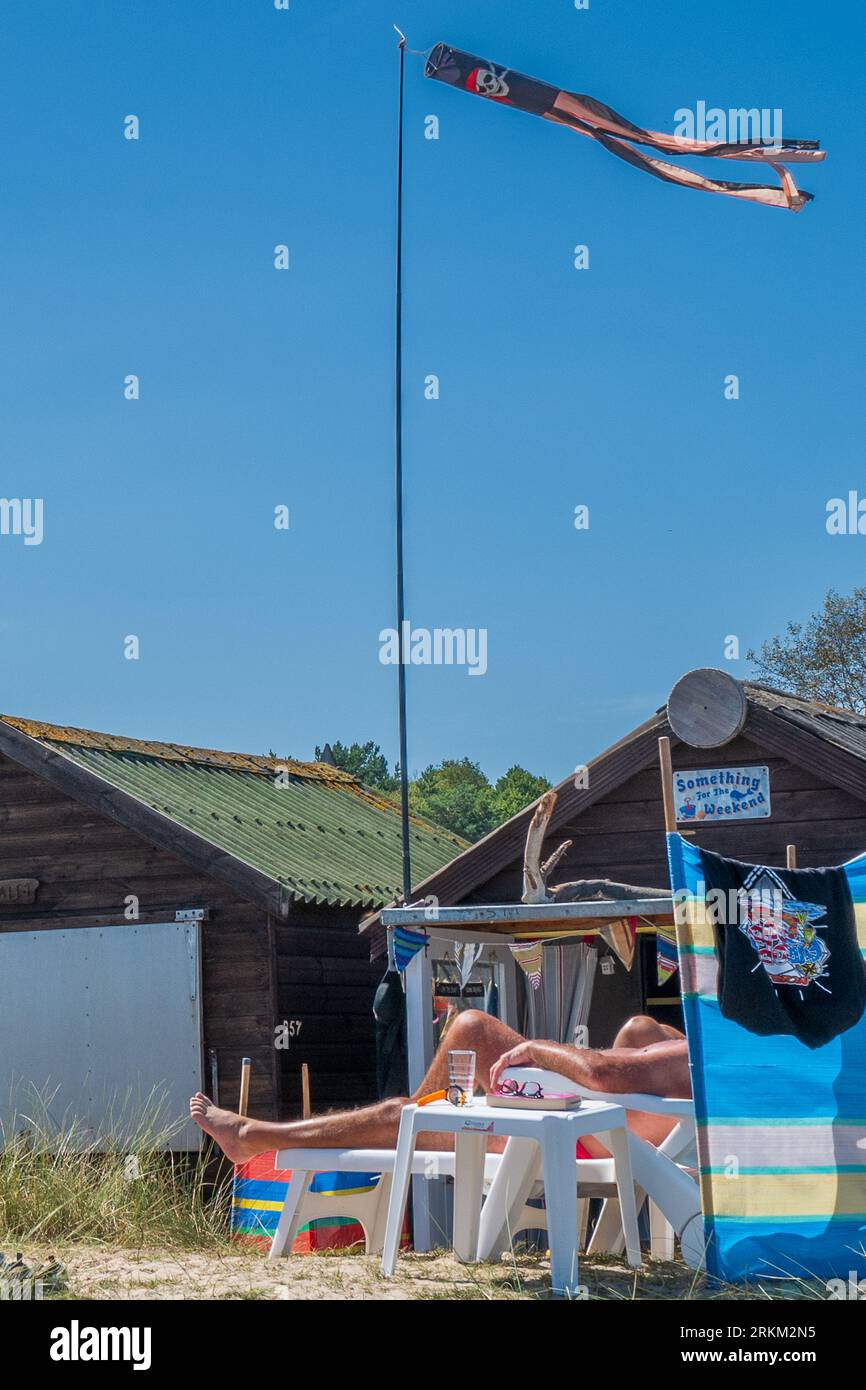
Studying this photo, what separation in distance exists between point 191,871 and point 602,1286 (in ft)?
23.7

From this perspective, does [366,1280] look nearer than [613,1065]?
Yes

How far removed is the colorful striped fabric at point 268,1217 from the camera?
376 inches

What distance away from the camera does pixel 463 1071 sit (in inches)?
277

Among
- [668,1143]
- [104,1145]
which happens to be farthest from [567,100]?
[104,1145]

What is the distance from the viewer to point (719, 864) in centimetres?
710

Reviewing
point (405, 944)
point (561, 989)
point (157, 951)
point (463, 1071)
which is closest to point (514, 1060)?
point (463, 1071)

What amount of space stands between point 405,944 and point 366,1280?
3.46 m

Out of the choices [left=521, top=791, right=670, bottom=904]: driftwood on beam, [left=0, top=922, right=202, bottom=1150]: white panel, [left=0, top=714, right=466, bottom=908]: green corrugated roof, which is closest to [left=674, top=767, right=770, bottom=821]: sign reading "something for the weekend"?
[left=521, top=791, right=670, bottom=904]: driftwood on beam

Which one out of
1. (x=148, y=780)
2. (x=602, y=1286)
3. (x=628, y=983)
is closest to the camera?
(x=602, y=1286)

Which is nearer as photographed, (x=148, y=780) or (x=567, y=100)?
(x=567, y=100)

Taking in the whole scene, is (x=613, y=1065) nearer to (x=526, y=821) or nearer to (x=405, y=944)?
(x=405, y=944)

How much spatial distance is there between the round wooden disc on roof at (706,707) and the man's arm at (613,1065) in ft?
13.3

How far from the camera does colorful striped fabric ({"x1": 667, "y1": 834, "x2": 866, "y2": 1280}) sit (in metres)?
6.58
